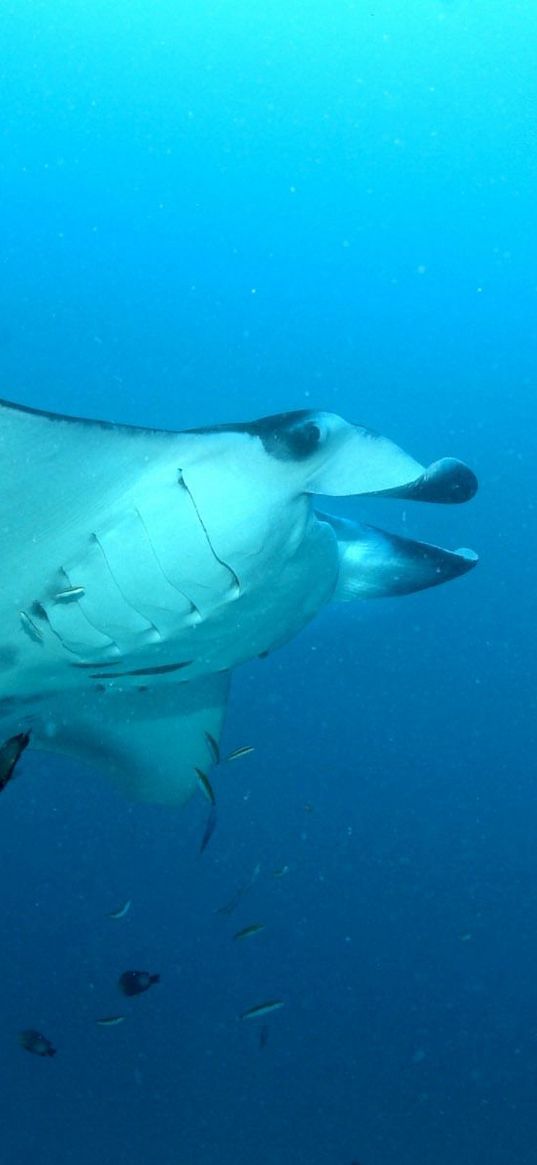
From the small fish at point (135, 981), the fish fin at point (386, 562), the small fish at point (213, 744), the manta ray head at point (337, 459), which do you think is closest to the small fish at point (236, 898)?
the small fish at point (135, 981)

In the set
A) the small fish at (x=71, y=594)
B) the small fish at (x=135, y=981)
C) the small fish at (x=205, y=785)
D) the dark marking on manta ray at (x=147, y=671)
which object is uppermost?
the small fish at (x=71, y=594)

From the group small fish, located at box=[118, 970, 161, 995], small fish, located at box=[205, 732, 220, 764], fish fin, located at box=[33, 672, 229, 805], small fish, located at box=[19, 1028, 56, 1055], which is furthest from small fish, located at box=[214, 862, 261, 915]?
small fish, located at box=[205, 732, 220, 764]

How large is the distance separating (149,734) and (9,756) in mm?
1481

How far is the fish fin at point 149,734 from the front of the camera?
3.34m

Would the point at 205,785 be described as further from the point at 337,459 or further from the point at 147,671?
the point at 337,459

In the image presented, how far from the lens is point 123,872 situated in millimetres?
15703

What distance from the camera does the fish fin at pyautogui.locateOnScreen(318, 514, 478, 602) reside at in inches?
100.0

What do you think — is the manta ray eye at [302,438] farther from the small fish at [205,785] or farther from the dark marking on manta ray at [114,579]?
the small fish at [205,785]

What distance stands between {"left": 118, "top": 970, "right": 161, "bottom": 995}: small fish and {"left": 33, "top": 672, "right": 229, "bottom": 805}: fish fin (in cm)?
94

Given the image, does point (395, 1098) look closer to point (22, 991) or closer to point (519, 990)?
point (519, 990)

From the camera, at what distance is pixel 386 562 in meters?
2.67

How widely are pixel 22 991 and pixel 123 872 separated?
314 cm

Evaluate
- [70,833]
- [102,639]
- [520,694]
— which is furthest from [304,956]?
[102,639]

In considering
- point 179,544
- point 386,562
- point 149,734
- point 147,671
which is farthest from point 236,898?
point 179,544
